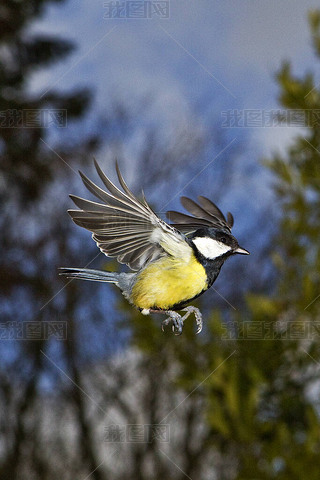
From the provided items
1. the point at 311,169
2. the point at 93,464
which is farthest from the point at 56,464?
the point at 311,169

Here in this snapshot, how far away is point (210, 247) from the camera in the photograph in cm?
67

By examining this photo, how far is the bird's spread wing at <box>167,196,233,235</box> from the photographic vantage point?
0.77m

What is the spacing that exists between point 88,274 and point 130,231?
0.12 meters

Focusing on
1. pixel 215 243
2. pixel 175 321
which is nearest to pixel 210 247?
pixel 215 243

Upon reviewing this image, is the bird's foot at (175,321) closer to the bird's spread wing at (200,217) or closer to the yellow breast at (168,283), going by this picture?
the yellow breast at (168,283)

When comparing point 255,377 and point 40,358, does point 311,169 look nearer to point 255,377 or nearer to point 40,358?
point 255,377

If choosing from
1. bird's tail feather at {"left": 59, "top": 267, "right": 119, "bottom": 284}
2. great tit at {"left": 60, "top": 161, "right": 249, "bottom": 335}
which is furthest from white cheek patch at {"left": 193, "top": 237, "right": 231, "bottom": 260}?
bird's tail feather at {"left": 59, "top": 267, "right": 119, "bottom": 284}

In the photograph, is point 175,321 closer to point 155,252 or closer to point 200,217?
point 155,252

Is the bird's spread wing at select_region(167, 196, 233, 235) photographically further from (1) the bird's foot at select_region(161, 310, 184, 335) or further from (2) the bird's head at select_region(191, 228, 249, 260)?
(1) the bird's foot at select_region(161, 310, 184, 335)

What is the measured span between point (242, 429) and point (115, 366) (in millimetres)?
4752

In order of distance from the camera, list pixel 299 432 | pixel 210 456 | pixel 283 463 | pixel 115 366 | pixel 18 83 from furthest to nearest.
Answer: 1. pixel 210 456
2. pixel 115 366
3. pixel 18 83
4. pixel 299 432
5. pixel 283 463

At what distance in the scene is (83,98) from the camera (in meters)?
7.53

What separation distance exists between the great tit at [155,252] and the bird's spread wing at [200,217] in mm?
22

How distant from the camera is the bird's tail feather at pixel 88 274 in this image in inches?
22.5
